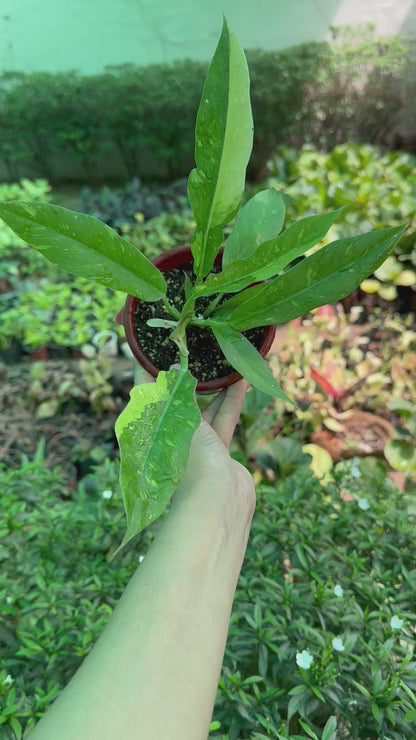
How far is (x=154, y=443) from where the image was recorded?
617 mm

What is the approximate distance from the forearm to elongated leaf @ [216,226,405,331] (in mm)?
283

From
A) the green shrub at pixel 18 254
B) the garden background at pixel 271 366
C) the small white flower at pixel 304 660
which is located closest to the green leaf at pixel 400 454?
the garden background at pixel 271 366

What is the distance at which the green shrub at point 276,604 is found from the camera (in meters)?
0.81

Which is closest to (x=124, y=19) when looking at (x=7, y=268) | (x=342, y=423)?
(x=7, y=268)

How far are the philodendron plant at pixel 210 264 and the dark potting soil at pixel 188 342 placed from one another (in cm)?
7

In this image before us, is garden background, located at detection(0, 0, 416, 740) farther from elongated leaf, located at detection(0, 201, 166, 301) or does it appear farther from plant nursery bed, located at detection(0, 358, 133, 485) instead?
elongated leaf, located at detection(0, 201, 166, 301)

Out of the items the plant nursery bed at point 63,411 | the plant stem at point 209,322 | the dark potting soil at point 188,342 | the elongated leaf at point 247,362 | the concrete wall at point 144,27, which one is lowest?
the plant nursery bed at point 63,411

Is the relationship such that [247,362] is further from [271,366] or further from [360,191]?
[360,191]

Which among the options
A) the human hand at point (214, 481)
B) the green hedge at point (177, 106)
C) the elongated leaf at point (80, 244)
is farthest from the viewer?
the green hedge at point (177, 106)

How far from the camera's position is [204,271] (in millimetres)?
833

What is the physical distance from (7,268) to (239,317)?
7.06 ft

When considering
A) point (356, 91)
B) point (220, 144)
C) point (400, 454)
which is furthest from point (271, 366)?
point (356, 91)

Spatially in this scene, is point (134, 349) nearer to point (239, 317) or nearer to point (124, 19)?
point (239, 317)

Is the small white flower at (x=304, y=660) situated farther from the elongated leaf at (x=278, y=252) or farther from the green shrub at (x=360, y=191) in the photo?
the green shrub at (x=360, y=191)
